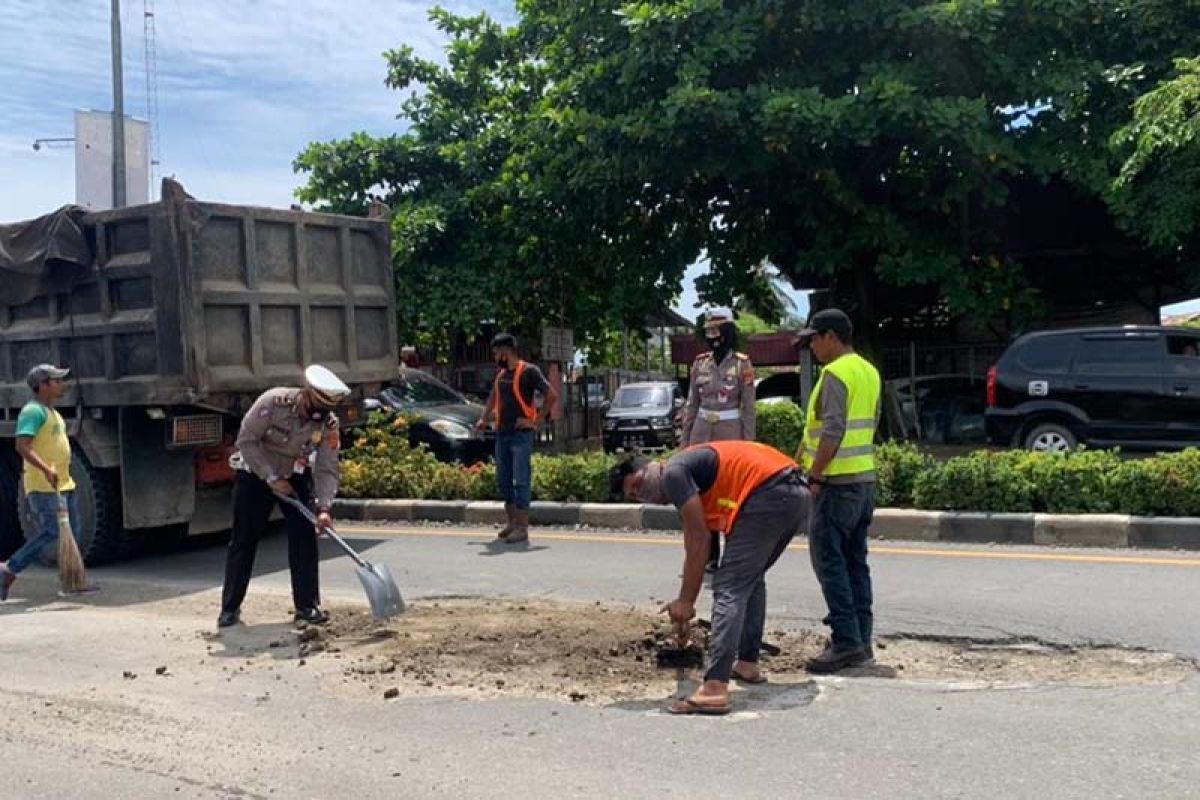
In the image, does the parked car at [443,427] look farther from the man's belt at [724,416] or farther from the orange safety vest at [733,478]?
the orange safety vest at [733,478]

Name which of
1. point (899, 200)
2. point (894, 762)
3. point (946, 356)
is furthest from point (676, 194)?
point (894, 762)

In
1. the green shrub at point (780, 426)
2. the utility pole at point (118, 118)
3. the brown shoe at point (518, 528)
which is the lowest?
the brown shoe at point (518, 528)

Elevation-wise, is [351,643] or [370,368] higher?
[370,368]

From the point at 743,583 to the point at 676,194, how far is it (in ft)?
40.5

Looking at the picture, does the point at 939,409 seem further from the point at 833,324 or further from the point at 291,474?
the point at 291,474

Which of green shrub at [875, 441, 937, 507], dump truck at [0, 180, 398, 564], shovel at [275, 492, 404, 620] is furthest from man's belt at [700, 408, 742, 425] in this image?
dump truck at [0, 180, 398, 564]

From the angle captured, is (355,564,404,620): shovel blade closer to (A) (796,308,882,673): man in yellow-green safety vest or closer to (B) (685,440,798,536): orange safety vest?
(B) (685,440,798,536): orange safety vest

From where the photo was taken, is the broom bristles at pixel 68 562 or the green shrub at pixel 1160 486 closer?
the broom bristles at pixel 68 562

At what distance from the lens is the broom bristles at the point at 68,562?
789 cm

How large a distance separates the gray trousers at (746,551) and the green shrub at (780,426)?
21.7 feet

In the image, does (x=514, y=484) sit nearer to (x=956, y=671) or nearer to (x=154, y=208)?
(x=154, y=208)

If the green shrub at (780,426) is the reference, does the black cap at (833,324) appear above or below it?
above

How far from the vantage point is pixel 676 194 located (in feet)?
54.5

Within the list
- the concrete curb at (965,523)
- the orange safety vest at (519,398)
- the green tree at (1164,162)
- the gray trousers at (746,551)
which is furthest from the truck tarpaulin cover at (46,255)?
the green tree at (1164,162)
